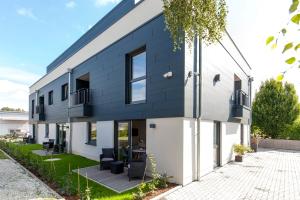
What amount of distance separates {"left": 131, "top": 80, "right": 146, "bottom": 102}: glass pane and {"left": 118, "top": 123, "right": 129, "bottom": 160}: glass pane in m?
1.43

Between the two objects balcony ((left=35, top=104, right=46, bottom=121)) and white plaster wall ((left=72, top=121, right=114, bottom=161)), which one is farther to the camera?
balcony ((left=35, top=104, right=46, bottom=121))

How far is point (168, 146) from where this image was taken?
9008mm

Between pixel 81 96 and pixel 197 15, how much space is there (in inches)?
474

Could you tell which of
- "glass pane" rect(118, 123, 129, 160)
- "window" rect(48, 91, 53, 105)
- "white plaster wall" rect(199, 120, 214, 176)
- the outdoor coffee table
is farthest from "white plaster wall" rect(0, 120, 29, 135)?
"white plaster wall" rect(199, 120, 214, 176)

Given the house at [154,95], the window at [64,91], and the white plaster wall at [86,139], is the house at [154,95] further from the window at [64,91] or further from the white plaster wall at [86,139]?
the window at [64,91]

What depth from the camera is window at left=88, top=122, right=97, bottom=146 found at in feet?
48.0

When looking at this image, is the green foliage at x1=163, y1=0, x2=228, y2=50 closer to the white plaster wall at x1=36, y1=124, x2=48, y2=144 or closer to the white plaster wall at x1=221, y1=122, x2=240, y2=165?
the white plaster wall at x1=221, y1=122, x2=240, y2=165

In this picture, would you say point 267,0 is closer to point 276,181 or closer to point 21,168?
point 276,181

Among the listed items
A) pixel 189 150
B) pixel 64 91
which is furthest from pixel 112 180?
pixel 64 91

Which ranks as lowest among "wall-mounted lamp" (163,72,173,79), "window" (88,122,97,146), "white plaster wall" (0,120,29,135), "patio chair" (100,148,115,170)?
"white plaster wall" (0,120,29,135)

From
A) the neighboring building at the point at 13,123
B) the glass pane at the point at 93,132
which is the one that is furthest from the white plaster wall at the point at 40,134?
the neighboring building at the point at 13,123

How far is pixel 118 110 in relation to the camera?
12102 mm

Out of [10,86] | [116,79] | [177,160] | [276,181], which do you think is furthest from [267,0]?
[10,86]

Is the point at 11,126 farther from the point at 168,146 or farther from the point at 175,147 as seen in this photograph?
the point at 175,147
